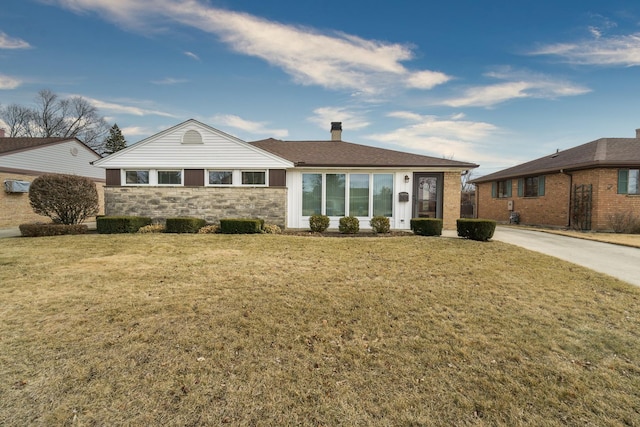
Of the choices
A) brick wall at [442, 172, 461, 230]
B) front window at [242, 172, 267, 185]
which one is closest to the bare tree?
front window at [242, 172, 267, 185]

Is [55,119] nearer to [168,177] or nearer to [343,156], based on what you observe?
[168,177]

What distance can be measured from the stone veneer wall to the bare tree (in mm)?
26856

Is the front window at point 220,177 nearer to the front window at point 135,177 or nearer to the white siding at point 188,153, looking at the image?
the white siding at point 188,153

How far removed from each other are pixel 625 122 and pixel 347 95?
19035 mm

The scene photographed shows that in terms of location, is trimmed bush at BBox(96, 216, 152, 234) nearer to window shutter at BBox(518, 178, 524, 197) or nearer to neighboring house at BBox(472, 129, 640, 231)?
neighboring house at BBox(472, 129, 640, 231)

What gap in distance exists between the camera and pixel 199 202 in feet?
41.7

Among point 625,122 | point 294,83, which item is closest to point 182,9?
point 294,83

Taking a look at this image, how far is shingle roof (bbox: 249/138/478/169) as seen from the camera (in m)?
12.6

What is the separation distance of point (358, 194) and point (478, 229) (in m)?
5.14

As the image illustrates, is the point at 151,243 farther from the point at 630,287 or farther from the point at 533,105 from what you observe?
the point at 533,105

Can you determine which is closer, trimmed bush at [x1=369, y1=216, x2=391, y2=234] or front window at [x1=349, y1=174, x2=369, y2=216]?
trimmed bush at [x1=369, y1=216, x2=391, y2=234]

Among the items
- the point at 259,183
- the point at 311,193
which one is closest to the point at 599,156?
the point at 311,193

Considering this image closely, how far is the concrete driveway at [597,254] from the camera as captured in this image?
638 centimetres

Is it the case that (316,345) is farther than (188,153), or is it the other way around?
(188,153)
